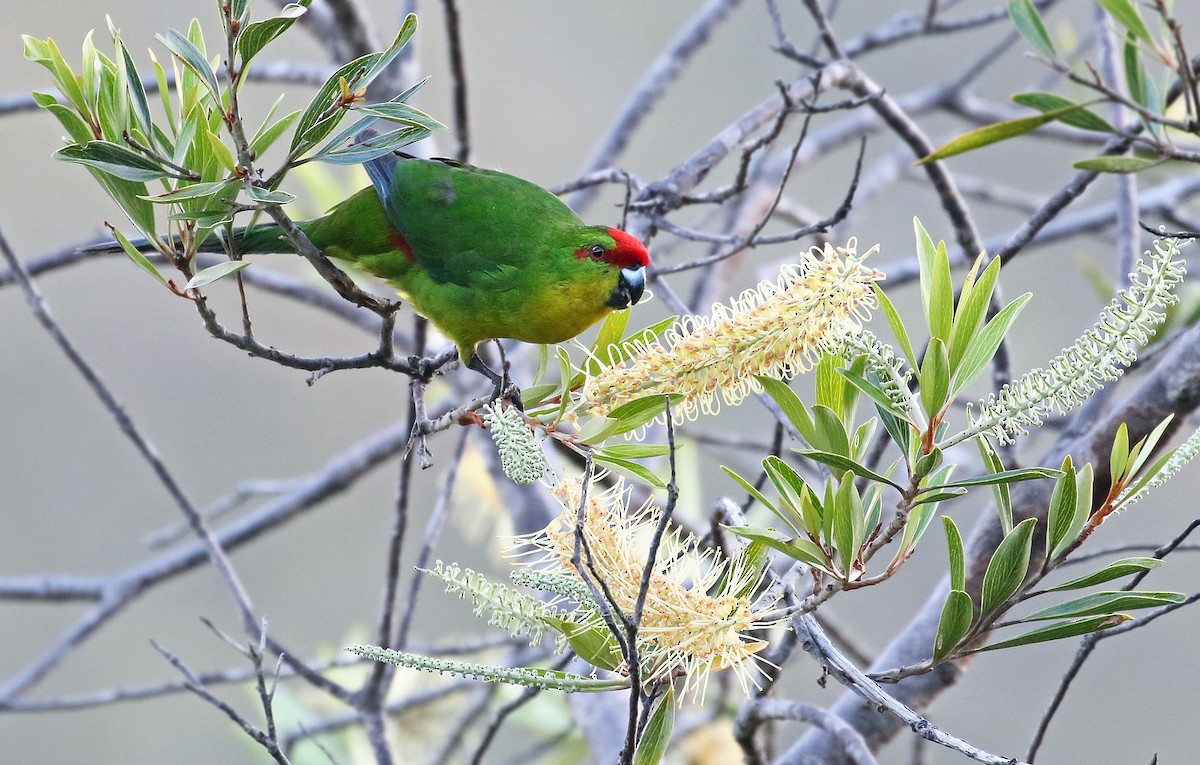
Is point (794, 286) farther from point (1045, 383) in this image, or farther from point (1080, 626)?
point (1080, 626)

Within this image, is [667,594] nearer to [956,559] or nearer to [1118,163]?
[956,559]

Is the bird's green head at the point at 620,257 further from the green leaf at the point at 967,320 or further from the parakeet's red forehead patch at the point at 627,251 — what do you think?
the green leaf at the point at 967,320

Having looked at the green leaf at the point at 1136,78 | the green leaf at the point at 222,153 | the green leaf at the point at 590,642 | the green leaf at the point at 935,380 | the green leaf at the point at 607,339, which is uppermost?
the green leaf at the point at 222,153

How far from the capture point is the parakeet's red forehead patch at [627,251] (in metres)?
1.54


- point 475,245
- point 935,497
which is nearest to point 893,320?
point 935,497

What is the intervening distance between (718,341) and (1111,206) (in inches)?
77.4

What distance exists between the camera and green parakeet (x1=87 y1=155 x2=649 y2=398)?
167cm

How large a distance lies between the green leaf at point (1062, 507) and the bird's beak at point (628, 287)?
0.82 m

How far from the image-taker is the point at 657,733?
0.87 m

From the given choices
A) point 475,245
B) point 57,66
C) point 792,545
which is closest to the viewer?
point 792,545

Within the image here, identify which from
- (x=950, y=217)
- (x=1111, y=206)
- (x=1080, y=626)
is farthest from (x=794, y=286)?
(x=1111, y=206)

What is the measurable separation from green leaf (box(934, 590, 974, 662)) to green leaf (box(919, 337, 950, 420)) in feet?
0.47

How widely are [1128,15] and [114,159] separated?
82 centimetres

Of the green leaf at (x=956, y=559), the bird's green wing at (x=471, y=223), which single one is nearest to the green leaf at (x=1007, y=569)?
the green leaf at (x=956, y=559)
